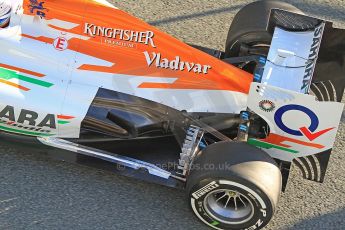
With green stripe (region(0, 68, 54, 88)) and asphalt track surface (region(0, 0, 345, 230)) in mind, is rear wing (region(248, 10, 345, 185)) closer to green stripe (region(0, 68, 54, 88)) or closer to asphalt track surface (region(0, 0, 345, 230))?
asphalt track surface (region(0, 0, 345, 230))

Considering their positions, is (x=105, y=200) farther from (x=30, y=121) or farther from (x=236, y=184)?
(x=236, y=184)

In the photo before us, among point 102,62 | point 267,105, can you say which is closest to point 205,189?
point 267,105

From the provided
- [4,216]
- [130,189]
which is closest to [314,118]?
[130,189]

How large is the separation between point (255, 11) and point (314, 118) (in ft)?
4.52

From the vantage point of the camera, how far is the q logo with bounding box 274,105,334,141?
147 inches

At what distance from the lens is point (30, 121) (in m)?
4.01

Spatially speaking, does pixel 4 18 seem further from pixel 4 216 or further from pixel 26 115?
pixel 4 216

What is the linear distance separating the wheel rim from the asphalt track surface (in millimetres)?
212

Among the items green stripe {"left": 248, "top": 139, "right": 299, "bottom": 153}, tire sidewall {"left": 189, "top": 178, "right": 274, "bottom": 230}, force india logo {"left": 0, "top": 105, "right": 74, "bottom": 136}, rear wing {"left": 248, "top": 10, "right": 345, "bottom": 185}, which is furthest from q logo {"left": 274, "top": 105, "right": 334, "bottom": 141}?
force india logo {"left": 0, "top": 105, "right": 74, "bottom": 136}

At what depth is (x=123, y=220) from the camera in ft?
13.3

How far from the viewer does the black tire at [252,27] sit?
465cm

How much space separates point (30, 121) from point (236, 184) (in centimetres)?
143

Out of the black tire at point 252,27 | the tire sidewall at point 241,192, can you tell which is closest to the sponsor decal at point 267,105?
the tire sidewall at point 241,192

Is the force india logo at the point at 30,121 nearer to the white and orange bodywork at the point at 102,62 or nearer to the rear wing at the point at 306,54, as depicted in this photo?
the white and orange bodywork at the point at 102,62
